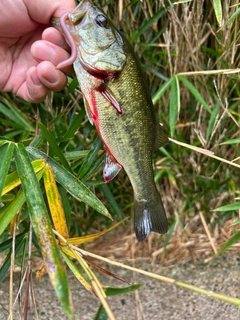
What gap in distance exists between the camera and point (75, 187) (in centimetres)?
111

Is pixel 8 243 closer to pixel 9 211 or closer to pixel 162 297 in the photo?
pixel 9 211

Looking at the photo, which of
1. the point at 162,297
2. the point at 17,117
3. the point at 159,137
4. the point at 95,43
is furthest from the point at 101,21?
the point at 162,297

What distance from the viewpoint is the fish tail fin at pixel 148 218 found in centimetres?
126

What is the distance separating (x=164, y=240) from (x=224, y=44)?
2.98 feet

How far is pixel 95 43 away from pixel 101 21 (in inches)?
2.4

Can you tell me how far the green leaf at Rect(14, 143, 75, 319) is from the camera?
2.43 feet

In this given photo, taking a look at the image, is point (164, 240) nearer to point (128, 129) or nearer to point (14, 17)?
point (128, 129)

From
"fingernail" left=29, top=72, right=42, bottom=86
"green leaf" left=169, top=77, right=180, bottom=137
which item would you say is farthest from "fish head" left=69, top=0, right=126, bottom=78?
"green leaf" left=169, top=77, right=180, bottom=137

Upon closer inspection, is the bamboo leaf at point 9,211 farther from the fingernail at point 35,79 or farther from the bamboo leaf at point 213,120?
the bamboo leaf at point 213,120

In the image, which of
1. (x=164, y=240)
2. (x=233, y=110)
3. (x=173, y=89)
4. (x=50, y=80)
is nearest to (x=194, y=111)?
(x=233, y=110)

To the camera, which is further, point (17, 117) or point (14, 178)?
point (17, 117)

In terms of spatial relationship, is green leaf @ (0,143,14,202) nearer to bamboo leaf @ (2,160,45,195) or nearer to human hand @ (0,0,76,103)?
bamboo leaf @ (2,160,45,195)

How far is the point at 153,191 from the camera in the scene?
1.25m

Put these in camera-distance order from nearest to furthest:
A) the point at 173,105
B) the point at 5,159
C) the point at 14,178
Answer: the point at 5,159
the point at 14,178
the point at 173,105
